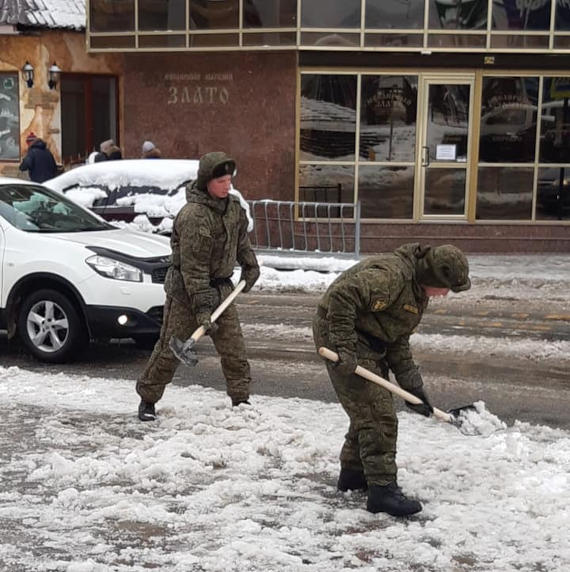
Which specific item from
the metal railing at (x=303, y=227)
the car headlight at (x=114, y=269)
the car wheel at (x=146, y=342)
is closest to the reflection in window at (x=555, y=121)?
the metal railing at (x=303, y=227)

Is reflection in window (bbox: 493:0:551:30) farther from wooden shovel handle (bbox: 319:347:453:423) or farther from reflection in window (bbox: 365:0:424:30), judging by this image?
wooden shovel handle (bbox: 319:347:453:423)

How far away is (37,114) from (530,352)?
1522 centimetres

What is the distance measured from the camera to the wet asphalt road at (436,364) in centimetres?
762

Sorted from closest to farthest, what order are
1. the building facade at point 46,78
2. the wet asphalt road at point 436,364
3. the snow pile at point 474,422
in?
the snow pile at point 474,422 → the wet asphalt road at point 436,364 → the building facade at point 46,78

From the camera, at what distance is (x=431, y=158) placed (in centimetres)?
1683

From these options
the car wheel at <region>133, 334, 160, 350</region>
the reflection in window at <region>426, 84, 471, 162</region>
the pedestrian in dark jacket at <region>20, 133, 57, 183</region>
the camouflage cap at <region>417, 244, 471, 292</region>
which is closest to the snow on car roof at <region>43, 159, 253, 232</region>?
the car wheel at <region>133, 334, 160, 350</region>

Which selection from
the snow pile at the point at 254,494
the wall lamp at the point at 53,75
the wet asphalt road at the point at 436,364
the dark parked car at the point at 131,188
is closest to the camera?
the snow pile at the point at 254,494

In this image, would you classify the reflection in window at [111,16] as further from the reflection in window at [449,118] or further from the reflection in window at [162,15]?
the reflection in window at [449,118]

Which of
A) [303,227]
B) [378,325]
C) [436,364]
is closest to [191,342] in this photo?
[378,325]

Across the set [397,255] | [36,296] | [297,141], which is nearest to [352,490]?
[397,255]

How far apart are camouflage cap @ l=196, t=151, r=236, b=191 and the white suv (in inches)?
86.4

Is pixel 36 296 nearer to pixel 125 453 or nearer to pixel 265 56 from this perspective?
pixel 125 453

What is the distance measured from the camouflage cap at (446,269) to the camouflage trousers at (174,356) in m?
2.11

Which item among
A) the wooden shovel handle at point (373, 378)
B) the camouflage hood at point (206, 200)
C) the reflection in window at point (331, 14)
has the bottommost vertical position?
the wooden shovel handle at point (373, 378)
